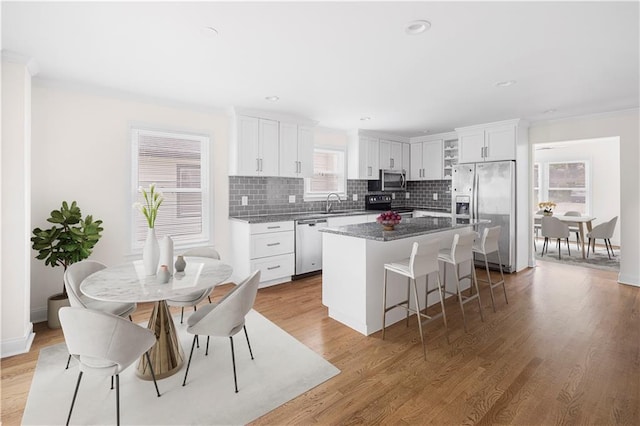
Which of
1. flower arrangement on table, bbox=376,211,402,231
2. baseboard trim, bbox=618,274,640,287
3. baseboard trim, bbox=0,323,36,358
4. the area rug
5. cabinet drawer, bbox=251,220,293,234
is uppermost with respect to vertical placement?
flower arrangement on table, bbox=376,211,402,231

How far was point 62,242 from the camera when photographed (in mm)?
3160

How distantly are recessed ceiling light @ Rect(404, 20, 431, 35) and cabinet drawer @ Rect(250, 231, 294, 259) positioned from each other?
305 cm

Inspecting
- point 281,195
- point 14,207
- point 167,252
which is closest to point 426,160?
point 281,195

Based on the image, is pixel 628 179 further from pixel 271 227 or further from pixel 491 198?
pixel 271 227

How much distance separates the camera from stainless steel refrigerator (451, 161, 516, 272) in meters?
5.14

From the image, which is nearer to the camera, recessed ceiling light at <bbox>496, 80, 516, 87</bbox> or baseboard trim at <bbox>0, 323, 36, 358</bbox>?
baseboard trim at <bbox>0, 323, 36, 358</bbox>

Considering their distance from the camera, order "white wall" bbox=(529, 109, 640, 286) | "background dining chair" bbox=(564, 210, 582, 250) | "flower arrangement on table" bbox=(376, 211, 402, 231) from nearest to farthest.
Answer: "flower arrangement on table" bbox=(376, 211, 402, 231) → "white wall" bbox=(529, 109, 640, 286) → "background dining chair" bbox=(564, 210, 582, 250)

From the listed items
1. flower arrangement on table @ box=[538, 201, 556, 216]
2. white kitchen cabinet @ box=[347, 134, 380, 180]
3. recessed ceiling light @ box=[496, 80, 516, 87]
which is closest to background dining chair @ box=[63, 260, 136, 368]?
recessed ceiling light @ box=[496, 80, 516, 87]

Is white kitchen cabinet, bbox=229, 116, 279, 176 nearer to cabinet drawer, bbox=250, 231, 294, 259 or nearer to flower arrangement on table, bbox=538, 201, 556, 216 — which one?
cabinet drawer, bbox=250, 231, 294, 259

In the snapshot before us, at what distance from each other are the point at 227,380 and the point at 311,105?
11.1ft

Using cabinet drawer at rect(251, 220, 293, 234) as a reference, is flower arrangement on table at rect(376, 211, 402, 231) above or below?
above

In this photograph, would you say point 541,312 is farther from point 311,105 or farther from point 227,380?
point 311,105

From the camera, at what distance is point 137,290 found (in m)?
2.05

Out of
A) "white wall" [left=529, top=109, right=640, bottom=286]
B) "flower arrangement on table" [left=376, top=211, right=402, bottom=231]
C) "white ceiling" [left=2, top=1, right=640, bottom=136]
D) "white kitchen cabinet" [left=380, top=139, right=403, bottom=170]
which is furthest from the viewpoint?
"white kitchen cabinet" [left=380, top=139, right=403, bottom=170]
